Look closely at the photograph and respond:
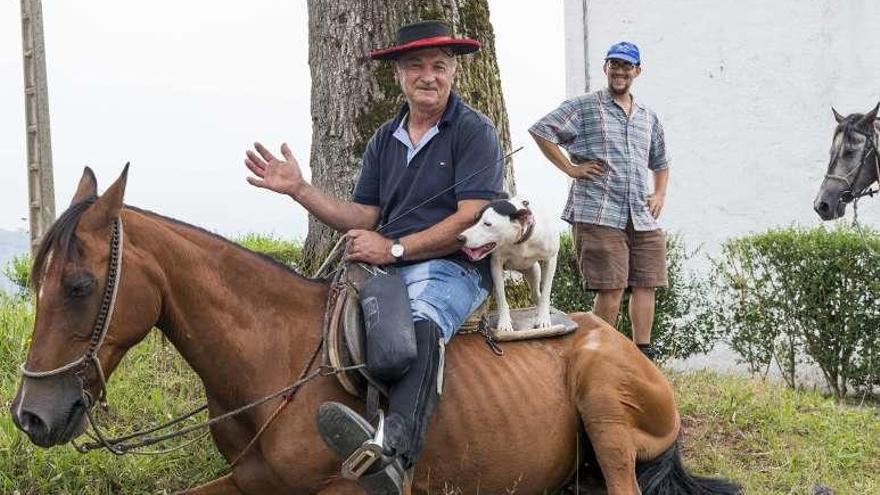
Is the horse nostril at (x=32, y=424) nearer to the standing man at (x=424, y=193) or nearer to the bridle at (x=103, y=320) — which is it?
the bridle at (x=103, y=320)

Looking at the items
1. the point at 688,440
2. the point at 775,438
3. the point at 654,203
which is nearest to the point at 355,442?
the point at 688,440

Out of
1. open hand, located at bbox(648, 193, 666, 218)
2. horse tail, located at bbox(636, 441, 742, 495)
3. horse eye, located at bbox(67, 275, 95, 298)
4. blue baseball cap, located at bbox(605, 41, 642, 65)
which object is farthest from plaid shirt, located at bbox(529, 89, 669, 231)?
horse eye, located at bbox(67, 275, 95, 298)

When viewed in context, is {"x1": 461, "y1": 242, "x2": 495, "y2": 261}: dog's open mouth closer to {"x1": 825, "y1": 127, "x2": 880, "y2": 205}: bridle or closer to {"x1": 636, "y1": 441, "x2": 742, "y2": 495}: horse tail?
{"x1": 636, "y1": 441, "x2": 742, "y2": 495}: horse tail

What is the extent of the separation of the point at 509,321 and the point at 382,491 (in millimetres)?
1209

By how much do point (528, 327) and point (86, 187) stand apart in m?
2.09

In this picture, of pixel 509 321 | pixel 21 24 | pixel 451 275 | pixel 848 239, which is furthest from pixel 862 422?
pixel 21 24

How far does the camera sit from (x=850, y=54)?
1280cm

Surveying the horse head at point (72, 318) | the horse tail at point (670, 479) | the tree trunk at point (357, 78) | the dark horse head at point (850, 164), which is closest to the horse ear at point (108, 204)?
the horse head at point (72, 318)

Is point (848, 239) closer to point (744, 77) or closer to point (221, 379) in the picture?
point (744, 77)

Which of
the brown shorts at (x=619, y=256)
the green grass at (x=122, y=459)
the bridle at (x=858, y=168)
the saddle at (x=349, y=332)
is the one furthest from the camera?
the bridle at (x=858, y=168)

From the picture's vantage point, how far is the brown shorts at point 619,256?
7203mm

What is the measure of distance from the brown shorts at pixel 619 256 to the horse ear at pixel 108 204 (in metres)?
4.18

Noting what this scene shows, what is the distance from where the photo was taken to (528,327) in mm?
4887

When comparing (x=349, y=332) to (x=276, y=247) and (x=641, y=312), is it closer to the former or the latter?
(x=641, y=312)
